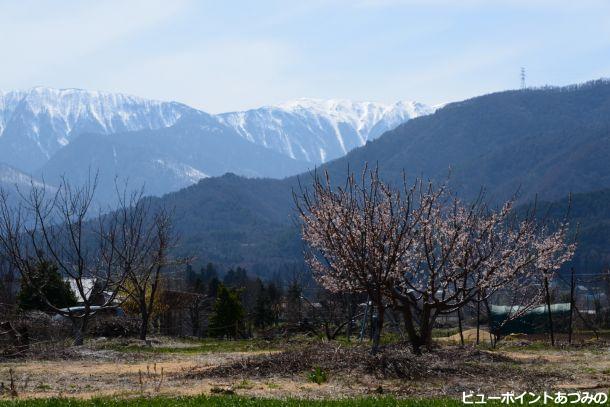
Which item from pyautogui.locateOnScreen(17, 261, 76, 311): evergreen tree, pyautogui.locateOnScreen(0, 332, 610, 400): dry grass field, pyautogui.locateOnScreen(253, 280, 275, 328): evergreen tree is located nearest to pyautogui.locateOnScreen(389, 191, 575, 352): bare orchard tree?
pyautogui.locateOnScreen(0, 332, 610, 400): dry grass field

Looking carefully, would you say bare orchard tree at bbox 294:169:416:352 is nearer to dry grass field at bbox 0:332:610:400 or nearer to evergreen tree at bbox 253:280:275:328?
dry grass field at bbox 0:332:610:400

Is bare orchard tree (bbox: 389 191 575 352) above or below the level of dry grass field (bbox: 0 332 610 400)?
above

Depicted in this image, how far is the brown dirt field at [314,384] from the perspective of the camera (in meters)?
14.0

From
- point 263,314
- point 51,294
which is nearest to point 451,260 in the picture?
point 51,294

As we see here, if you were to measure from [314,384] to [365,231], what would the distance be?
3869mm

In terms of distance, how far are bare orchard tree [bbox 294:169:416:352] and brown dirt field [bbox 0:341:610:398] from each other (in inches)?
71.7

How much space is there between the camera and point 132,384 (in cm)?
→ 1534

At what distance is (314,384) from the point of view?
14.9 metres

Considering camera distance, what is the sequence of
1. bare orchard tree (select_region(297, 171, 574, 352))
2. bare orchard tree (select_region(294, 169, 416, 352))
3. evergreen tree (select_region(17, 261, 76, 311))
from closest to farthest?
bare orchard tree (select_region(294, 169, 416, 352)) → bare orchard tree (select_region(297, 171, 574, 352)) → evergreen tree (select_region(17, 261, 76, 311))

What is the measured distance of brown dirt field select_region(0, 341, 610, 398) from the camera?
14.0 meters

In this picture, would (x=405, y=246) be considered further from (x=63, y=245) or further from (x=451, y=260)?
(x=63, y=245)

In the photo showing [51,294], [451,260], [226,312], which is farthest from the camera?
[226,312]

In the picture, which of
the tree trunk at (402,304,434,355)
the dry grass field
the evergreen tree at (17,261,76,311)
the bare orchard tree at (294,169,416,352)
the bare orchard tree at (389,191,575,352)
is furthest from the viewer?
the evergreen tree at (17,261,76,311)

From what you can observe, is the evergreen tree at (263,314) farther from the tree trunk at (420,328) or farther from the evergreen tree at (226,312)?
the tree trunk at (420,328)
